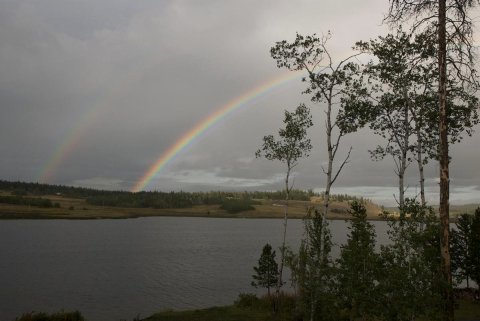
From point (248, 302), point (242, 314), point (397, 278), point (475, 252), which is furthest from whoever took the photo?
point (248, 302)

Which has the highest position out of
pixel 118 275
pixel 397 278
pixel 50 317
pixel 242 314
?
pixel 397 278

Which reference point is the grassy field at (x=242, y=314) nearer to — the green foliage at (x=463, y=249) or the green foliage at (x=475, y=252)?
the green foliage at (x=475, y=252)

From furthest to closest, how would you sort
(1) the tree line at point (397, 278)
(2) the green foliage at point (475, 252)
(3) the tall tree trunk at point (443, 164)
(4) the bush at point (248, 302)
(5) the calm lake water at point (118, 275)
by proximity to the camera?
(5) the calm lake water at point (118, 275)
(4) the bush at point (248, 302)
(2) the green foliage at point (475, 252)
(1) the tree line at point (397, 278)
(3) the tall tree trunk at point (443, 164)

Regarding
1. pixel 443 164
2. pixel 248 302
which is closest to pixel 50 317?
pixel 248 302

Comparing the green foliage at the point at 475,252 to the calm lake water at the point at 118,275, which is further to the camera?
the calm lake water at the point at 118,275

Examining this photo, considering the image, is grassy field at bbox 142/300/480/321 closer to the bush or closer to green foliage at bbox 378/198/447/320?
the bush

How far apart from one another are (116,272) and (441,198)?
76.8m

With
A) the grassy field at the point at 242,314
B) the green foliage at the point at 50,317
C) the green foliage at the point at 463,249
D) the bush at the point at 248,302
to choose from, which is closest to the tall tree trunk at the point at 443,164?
the grassy field at the point at 242,314

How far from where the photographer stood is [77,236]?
154 m

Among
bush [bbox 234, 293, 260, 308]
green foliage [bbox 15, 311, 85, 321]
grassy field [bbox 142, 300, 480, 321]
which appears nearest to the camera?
green foliage [bbox 15, 311, 85, 321]

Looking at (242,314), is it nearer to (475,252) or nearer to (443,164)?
(475,252)

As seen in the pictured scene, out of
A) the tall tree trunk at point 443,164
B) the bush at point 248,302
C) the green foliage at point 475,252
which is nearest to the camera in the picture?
the tall tree trunk at point 443,164

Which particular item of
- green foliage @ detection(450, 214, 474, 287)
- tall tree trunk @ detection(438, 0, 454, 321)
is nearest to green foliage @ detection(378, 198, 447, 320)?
tall tree trunk @ detection(438, 0, 454, 321)

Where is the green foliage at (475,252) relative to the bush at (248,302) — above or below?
above
